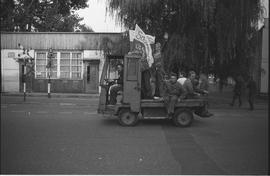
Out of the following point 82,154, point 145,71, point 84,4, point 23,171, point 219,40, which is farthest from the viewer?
point 219,40

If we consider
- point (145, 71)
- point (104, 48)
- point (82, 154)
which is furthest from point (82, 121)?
point (104, 48)

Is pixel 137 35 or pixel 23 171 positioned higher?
pixel 137 35

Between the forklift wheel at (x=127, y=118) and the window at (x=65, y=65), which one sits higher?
the window at (x=65, y=65)

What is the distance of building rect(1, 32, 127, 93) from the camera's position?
79.9 ft

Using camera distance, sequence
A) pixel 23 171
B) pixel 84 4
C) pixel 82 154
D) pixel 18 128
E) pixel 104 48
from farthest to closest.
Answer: pixel 104 48
pixel 84 4
pixel 18 128
pixel 82 154
pixel 23 171

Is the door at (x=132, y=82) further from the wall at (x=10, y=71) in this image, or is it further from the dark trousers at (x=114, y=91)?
the wall at (x=10, y=71)

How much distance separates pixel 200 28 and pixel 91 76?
10661 mm

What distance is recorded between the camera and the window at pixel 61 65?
2445cm

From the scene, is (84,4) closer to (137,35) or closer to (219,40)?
(137,35)

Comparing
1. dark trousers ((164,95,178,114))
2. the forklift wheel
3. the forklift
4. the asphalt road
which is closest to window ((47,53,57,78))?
the asphalt road

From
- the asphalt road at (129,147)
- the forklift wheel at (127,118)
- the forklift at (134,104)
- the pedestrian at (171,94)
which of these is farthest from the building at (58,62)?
the pedestrian at (171,94)

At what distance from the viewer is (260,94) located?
22.3 meters

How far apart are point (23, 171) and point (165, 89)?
5.79 meters

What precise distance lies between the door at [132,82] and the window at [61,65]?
15378mm
